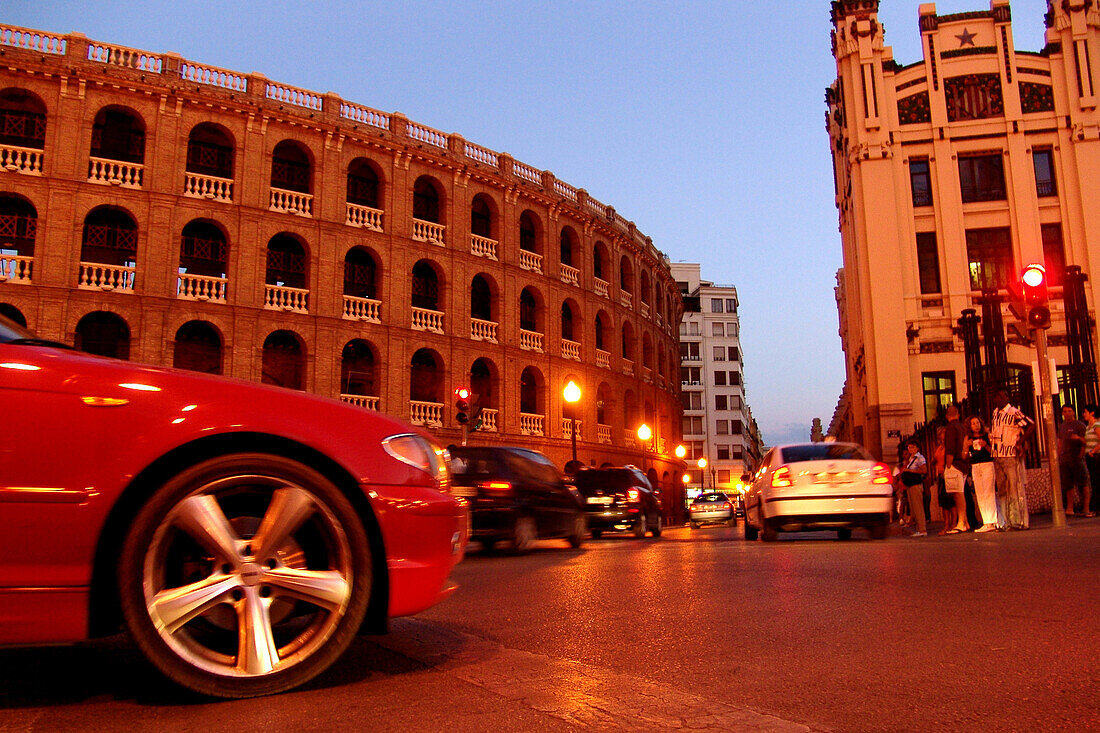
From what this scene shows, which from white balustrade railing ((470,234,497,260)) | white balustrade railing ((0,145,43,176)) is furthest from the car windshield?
white balustrade railing ((0,145,43,176))

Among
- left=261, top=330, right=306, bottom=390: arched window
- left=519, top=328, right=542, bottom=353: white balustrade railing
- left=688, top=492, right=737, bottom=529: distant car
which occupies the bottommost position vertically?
left=688, top=492, right=737, bottom=529: distant car

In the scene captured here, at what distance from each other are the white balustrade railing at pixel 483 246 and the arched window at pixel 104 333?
1250cm

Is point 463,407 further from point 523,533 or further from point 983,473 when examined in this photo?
point 983,473

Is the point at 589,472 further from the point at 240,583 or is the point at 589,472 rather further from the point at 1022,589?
the point at 240,583

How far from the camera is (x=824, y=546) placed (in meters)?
11.3

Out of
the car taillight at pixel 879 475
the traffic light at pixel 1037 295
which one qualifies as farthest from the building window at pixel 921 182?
the car taillight at pixel 879 475

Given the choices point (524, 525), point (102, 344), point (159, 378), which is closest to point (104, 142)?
point (102, 344)

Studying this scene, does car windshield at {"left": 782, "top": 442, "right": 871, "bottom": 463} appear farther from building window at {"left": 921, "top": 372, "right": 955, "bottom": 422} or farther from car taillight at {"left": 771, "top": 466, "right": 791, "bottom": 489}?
building window at {"left": 921, "top": 372, "right": 955, "bottom": 422}

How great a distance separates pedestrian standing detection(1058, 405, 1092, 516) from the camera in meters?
14.0

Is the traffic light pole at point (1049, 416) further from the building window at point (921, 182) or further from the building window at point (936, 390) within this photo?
the building window at point (921, 182)

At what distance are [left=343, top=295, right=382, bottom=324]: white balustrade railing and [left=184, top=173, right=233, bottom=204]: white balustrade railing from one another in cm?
487

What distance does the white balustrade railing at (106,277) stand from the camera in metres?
→ 25.0

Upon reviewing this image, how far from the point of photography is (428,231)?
31812 millimetres

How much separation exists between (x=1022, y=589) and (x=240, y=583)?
5291 mm
